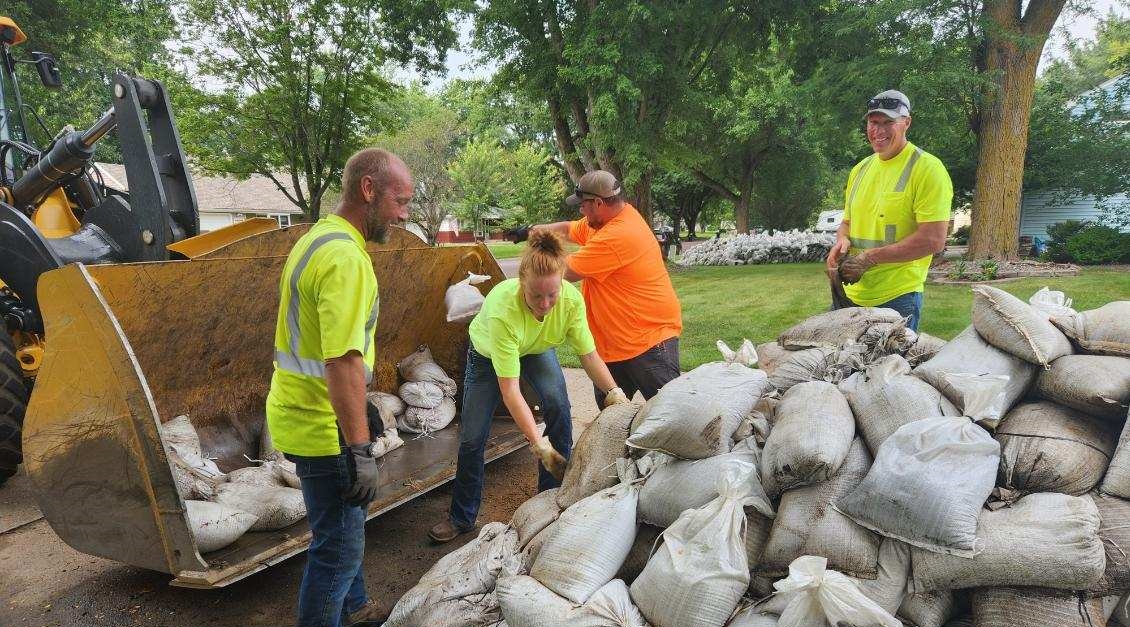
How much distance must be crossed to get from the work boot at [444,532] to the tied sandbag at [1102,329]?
2717 mm

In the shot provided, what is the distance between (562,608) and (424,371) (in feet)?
9.30

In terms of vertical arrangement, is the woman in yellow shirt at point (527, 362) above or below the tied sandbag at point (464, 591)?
above

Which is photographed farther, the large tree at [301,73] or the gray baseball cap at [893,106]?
the large tree at [301,73]

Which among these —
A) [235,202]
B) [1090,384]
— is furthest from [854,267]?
[235,202]

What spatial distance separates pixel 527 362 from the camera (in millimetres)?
3244

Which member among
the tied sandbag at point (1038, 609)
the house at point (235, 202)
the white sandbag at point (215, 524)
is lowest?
the white sandbag at point (215, 524)

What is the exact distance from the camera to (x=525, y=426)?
265 centimetres

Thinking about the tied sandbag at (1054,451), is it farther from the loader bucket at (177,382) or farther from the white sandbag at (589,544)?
the loader bucket at (177,382)

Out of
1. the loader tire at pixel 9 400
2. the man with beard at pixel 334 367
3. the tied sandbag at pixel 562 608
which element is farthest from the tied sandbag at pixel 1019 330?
the loader tire at pixel 9 400

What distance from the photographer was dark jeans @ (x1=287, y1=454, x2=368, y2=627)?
214cm

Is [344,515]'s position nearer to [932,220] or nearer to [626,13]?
[932,220]

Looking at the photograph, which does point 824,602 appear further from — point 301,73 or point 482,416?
point 301,73

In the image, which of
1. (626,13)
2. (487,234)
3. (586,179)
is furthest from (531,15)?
(487,234)

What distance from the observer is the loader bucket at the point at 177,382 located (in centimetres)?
229
